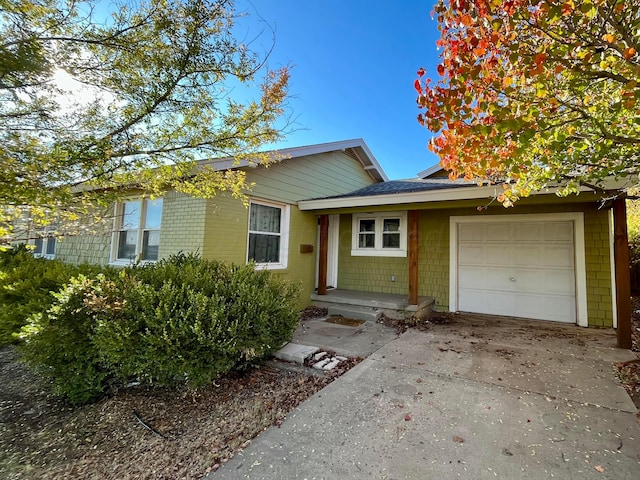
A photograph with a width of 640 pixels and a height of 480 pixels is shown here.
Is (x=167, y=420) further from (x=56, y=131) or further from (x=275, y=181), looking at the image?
(x=275, y=181)

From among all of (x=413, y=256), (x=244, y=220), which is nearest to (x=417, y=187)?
(x=413, y=256)

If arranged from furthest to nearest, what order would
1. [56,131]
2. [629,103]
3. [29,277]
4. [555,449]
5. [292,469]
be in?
[29,277] < [56,131] < [629,103] < [555,449] < [292,469]

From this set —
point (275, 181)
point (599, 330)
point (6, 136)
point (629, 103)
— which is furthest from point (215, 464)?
point (599, 330)

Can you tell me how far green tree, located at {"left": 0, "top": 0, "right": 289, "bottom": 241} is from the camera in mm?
2852

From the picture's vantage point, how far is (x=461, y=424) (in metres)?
2.77

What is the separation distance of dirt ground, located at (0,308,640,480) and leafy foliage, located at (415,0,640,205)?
2.74 metres

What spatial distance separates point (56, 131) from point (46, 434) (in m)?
3.01

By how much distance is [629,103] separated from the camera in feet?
8.49

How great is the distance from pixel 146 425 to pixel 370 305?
16.3 feet

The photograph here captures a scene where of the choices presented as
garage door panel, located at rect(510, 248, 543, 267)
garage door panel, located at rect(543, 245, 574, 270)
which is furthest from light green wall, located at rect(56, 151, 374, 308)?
garage door panel, located at rect(543, 245, 574, 270)

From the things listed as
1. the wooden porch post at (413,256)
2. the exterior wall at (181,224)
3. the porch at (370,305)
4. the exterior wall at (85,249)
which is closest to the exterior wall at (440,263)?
the porch at (370,305)

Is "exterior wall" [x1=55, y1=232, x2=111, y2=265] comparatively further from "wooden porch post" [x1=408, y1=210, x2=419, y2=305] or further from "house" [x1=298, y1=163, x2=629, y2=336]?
"wooden porch post" [x1=408, y1=210, x2=419, y2=305]

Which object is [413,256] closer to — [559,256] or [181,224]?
[559,256]

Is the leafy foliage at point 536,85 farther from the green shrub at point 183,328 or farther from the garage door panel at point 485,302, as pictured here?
the garage door panel at point 485,302
